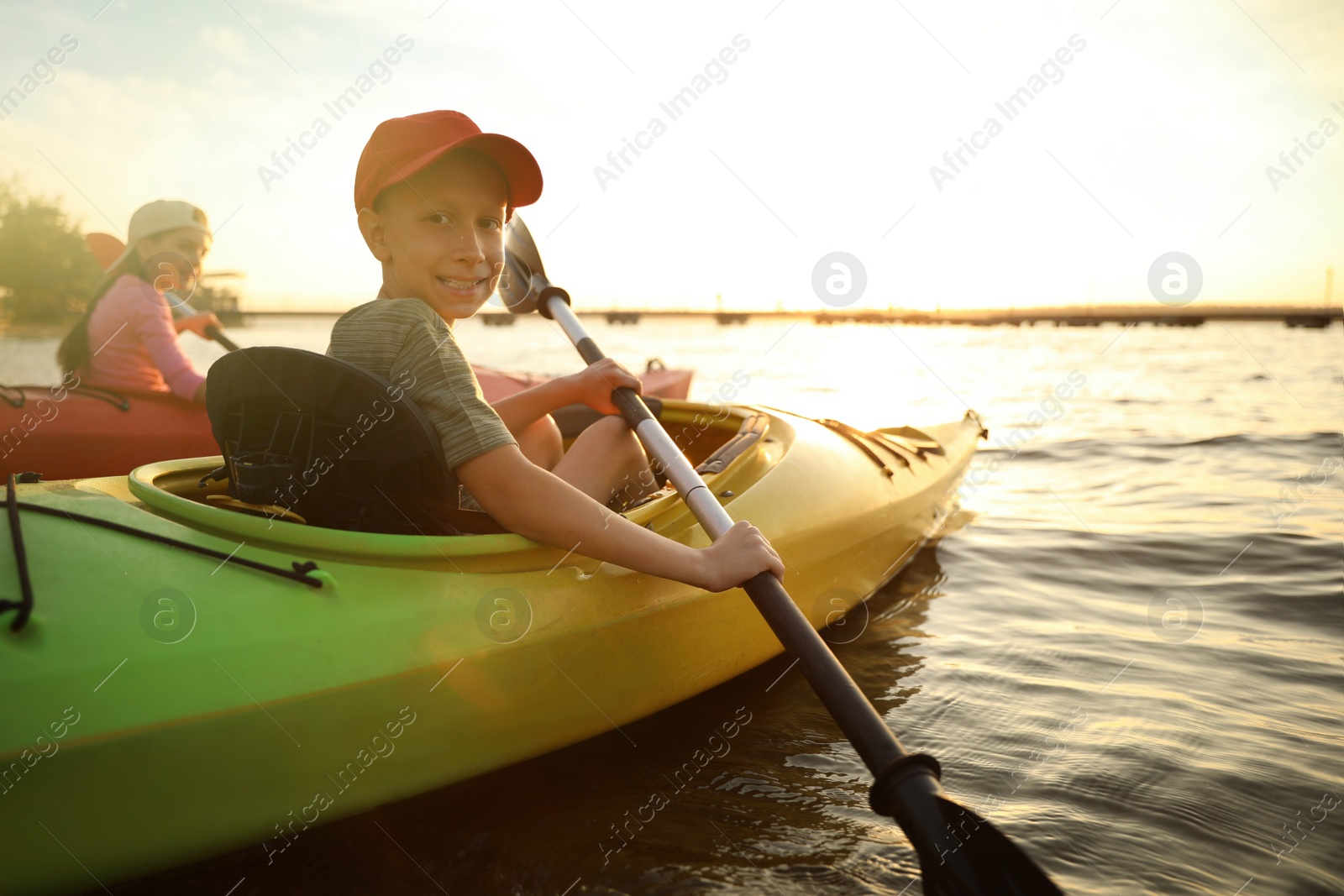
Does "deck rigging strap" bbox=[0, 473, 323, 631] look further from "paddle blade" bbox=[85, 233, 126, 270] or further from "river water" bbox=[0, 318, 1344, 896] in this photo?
"paddle blade" bbox=[85, 233, 126, 270]

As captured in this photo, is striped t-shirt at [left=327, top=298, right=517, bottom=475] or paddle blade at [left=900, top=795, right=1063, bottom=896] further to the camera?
striped t-shirt at [left=327, top=298, right=517, bottom=475]

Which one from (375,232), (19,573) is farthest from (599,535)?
(19,573)

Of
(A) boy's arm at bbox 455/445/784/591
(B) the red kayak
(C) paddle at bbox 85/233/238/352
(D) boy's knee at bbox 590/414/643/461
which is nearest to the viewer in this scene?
(A) boy's arm at bbox 455/445/784/591

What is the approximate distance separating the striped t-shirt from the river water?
895 mm

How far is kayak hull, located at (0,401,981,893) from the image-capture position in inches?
50.3

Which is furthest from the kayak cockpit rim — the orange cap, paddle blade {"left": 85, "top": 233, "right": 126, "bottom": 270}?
paddle blade {"left": 85, "top": 233, "right": 126, "bottom": 270}

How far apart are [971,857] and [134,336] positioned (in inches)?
182

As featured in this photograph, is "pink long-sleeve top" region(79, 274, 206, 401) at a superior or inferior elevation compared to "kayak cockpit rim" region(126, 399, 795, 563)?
superior

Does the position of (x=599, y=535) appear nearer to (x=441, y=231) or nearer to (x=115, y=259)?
(x=441, y=231)

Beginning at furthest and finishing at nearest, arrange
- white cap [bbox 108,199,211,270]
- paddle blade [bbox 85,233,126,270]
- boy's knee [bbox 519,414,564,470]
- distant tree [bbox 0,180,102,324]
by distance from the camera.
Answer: distant tree [bbox 0,180,102,324] < paddle blade [bbox 85,233,126,270] < white cap [bbox 108,199,211,270] < boy's knee [bbox 519,414,564,470]

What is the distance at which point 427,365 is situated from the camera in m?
1.63

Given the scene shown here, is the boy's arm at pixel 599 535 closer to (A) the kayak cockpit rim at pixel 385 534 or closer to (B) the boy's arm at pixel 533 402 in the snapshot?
(A) the kayak cockpit rim at pixel 385 534

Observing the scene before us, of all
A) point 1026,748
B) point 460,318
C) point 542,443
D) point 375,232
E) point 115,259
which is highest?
point 115,259

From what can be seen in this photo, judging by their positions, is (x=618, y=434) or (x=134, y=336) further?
(x=134, y=336)
